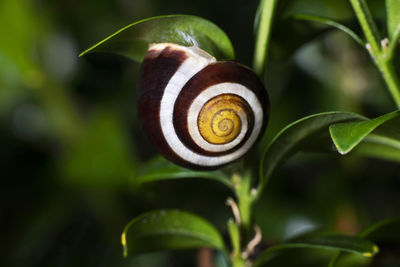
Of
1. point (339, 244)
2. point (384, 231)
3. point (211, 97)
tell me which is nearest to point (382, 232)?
point (384, 231)

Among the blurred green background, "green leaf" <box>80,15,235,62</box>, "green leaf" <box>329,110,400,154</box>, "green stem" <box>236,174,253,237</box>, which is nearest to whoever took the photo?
"green leaf" <box>329,110,400,154</box>

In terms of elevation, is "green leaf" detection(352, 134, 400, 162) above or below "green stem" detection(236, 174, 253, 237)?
above

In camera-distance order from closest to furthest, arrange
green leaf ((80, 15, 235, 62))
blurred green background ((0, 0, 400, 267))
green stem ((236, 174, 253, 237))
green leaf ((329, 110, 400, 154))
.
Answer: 1. green leaf ((329, 110, 400, 154))
2. green leaf ((80, 15, 235, 62))
3. green stem ((236, 174, 253, 237))
4. blurred green background ((0, 0, 400, 267))

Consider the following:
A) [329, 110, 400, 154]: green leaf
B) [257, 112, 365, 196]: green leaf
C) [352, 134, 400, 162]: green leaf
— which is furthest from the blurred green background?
[329, 110, 400, 154]: green leaf

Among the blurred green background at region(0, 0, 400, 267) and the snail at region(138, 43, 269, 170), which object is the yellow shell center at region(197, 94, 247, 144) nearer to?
the snail at region(138, 43, 269, 170)

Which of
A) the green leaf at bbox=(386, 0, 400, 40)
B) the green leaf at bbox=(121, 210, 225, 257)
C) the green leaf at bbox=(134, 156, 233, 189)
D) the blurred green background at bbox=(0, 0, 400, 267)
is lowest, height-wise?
the blurred green background at bbox=(0, 0, 400, 267)

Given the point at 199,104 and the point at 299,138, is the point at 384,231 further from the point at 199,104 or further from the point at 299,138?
the point at 199,104

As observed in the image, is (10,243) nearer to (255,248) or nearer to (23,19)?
(23,19)

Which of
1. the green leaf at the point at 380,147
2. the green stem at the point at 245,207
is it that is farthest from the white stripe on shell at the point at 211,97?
the green leaf at the point at 380,147
